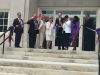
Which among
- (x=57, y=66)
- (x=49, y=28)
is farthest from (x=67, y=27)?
(x=57, y=66)

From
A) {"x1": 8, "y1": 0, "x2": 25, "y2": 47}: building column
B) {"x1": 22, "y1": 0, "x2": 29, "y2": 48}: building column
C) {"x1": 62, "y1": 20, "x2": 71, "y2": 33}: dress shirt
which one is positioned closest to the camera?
{"x1": 62, "y1": 20, "x2": 71, "y2": 33}: dress shirt

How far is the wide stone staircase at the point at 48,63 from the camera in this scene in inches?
300

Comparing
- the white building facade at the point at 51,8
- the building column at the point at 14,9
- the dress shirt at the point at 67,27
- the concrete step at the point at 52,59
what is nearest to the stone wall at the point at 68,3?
the white building facade at the point at 51,8

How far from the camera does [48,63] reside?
8195 millimetres

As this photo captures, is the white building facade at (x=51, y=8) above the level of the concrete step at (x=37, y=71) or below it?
above

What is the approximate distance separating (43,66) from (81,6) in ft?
26.1

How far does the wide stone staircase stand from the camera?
7.61 metres

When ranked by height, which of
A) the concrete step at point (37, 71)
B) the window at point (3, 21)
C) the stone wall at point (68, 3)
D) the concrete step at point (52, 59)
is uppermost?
the stone wall at point (68, 3)

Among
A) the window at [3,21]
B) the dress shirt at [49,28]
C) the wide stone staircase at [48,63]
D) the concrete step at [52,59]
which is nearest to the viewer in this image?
the wide stone staircase at [48,63]

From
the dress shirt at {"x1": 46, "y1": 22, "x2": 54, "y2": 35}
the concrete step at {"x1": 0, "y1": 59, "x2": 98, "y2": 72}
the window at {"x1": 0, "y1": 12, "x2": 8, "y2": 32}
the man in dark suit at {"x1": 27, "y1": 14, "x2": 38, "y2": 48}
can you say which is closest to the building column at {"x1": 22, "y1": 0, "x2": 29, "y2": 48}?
the man in dark suit at {"x1": 27, "y1": 14, "x2": 38, "y2": 48}

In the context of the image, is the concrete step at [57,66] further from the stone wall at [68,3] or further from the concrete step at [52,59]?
the stone wall at [68,3]

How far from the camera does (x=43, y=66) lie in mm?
8008

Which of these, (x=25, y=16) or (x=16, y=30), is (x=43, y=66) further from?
(x=25, y=16)

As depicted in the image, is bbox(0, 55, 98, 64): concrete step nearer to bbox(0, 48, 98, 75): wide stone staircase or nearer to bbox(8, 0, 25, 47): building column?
bbox(0, 48, 98, 75): wide stone staircase
